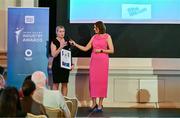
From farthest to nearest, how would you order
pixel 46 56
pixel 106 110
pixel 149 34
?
pixel 149 34 → pixel 106 110 → pixel 46 56

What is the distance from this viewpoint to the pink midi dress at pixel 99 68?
765cm

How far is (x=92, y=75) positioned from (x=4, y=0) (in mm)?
2389

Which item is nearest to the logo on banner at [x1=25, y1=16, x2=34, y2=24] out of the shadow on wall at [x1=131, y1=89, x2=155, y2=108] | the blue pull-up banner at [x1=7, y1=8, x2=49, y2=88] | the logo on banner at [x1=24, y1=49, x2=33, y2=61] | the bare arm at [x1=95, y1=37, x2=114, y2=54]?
the blue pull-up banner at [x1=7, y1=8, x2=49, y2=88]

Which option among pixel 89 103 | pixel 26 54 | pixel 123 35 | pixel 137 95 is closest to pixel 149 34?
pixel 123 35

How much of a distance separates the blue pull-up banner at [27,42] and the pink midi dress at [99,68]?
806 mm

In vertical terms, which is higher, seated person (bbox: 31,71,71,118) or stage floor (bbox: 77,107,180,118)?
seated person (bbox: 31,71,71,118)

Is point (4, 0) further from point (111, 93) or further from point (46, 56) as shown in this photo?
point (111, 93)

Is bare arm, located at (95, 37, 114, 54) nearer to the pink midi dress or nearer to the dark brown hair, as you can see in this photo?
the pink midi dress

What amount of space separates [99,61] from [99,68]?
12cm

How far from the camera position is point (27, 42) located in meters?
7.59

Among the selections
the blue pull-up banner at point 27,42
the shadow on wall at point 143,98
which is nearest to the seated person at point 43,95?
the blue pull-up banner at point 27,42

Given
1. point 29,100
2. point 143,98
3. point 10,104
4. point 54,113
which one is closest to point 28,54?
point 143,98

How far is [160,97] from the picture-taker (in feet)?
28.4

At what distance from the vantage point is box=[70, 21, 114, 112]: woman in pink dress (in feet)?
25.0
